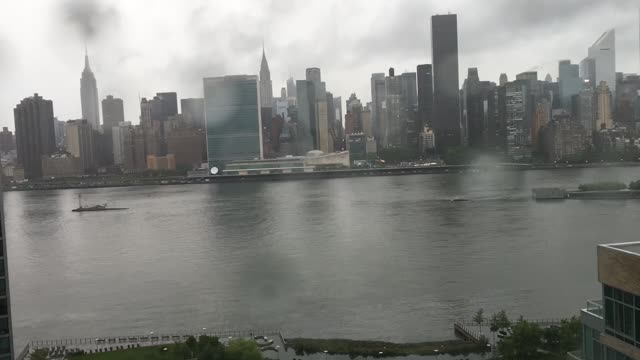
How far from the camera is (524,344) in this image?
2811 millimetres

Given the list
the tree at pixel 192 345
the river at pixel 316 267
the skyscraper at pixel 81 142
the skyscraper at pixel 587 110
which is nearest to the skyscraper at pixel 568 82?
the skyscraper at pixel 587 110

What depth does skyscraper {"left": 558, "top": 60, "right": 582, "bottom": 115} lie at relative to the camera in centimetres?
1686

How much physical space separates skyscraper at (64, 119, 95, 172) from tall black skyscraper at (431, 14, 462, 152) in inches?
414

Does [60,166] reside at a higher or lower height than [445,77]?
lower

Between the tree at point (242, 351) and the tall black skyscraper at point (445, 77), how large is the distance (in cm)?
2048

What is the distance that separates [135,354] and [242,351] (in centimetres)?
68

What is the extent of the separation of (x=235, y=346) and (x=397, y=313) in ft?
4.12

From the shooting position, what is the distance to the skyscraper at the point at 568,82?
16859mm

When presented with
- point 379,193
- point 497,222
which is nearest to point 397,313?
point 497,222

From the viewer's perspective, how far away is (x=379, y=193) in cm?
1234

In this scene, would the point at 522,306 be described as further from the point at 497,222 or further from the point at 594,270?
the point at 497,222

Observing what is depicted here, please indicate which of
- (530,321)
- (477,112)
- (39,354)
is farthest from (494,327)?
(477,112)

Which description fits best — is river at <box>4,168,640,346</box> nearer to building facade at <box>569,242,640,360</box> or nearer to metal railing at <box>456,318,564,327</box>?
metal railing at <box>456,318,564,327</box>

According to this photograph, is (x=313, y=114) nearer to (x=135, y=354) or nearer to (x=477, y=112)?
(x=477, y=112)
